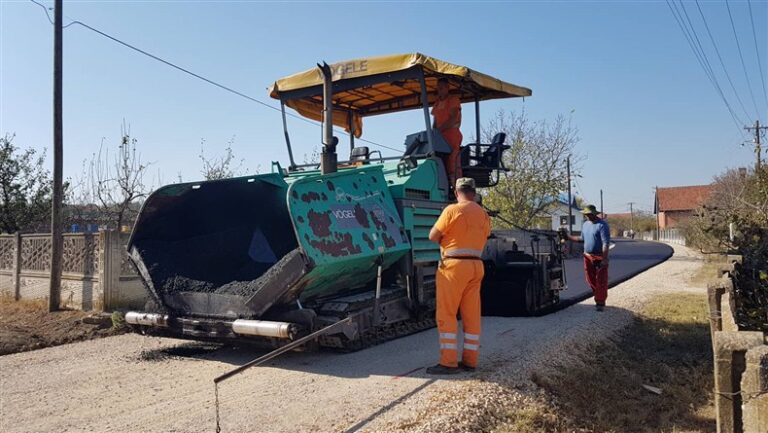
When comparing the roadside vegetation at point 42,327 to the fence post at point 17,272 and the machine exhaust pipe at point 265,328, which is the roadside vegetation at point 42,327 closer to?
the fence post at point 17,272

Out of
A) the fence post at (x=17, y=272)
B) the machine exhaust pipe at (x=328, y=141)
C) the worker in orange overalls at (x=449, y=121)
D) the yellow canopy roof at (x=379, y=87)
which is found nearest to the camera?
the machine exhaust pipe at (x=328, y=141)

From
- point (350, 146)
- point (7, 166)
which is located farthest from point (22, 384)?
point (7, 166)

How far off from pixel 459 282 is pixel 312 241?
1259mm

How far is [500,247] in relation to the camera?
8.84 metres

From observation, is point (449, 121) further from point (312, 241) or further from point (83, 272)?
point (83, 272)

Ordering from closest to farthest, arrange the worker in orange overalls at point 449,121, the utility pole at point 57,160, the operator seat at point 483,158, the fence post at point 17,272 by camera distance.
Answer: the worker in orange overalls at point 449,121 → the operator seat at point 483,158 → the utility pole at point 57,160 → the fence post at point 17,272

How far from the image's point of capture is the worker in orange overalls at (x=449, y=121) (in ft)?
24.6

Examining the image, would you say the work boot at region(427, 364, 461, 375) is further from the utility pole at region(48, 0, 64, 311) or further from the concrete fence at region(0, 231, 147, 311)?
the utility pole at region(48, 0, 64, 311)

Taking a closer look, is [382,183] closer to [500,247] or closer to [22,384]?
[500,247]

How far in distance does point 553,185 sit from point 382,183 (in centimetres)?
2007

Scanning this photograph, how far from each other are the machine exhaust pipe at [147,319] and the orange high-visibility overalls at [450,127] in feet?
12.0

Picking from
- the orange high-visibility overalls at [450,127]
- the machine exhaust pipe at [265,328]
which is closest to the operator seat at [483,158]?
the orange high-visibility overalls at [450,127]

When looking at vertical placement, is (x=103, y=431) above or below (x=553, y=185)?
below

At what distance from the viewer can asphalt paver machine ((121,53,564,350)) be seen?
5.27 meters
